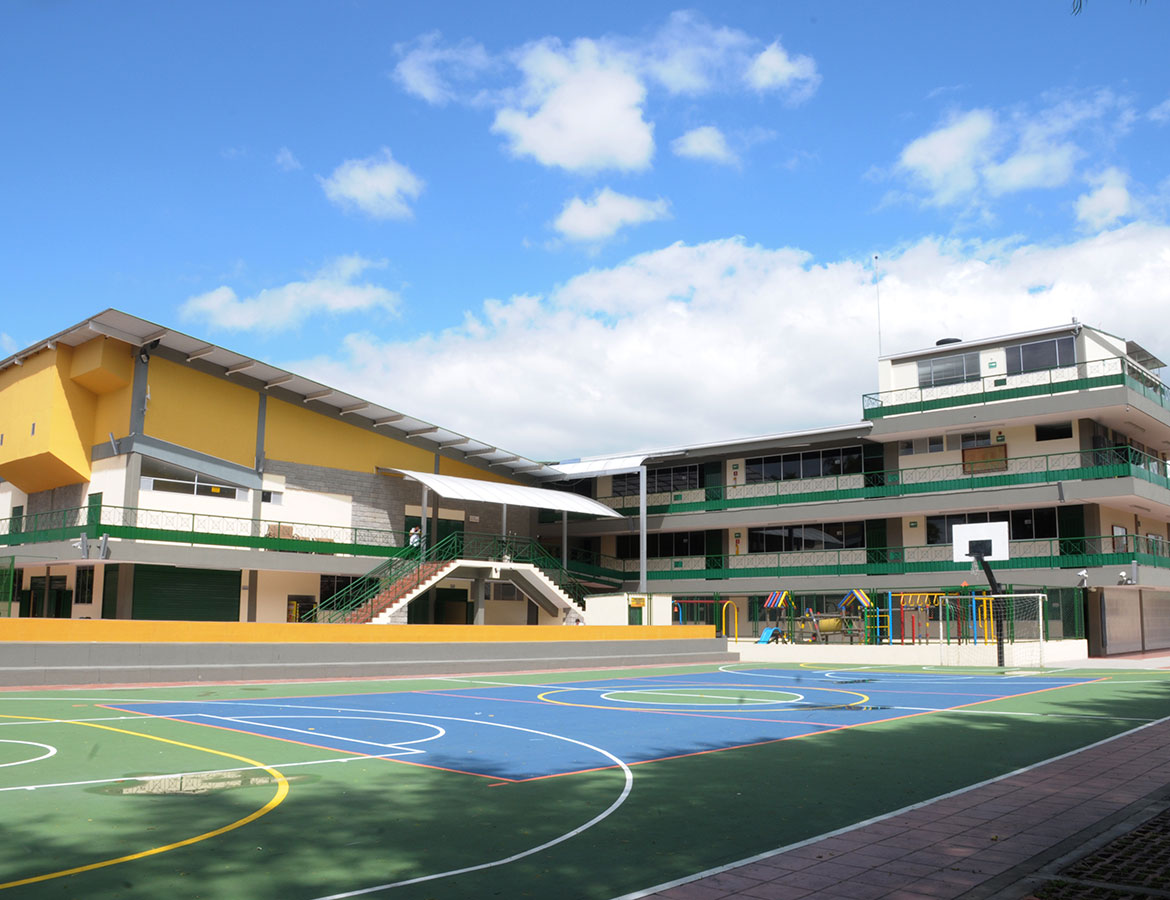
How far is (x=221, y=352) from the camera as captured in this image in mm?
32812

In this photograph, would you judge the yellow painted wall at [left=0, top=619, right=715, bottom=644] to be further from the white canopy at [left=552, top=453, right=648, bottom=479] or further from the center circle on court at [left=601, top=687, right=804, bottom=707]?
the white canopy at [left=552, top=453, right=648, bottom=479]

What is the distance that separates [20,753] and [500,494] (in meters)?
28.6

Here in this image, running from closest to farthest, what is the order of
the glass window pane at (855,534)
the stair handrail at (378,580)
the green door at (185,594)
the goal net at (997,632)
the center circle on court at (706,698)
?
the center circle on court at (706,698), the goal net at (997,632), the green door at (185,594), the stair handrail at (378,580), the glass window pane at (855,534)

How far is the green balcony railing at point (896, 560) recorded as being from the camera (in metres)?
37.4

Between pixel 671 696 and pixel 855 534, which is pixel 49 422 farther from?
pixel 855 534

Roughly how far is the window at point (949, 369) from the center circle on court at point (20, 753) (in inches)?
1514

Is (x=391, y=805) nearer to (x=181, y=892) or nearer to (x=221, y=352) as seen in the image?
(x=181, y=892)

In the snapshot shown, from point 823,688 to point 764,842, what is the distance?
16130mm

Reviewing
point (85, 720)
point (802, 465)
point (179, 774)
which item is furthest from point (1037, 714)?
point (802, 465)

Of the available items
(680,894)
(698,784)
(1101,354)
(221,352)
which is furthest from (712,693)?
(1101,354)

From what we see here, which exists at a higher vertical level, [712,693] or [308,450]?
[308,450]

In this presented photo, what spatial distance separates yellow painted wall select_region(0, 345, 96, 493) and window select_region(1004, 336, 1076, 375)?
116ft

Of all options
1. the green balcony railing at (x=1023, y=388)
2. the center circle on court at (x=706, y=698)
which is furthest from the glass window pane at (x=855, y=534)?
the center circle on court at (x=706, y=698)

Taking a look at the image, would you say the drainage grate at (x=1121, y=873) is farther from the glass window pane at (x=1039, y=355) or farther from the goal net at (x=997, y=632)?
the glass window pane at (x=1039, y=355)
